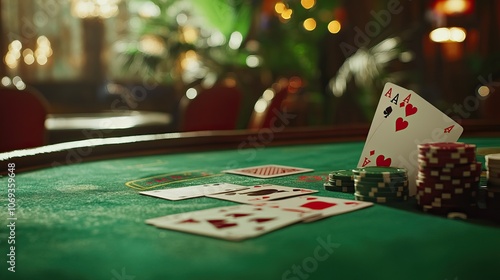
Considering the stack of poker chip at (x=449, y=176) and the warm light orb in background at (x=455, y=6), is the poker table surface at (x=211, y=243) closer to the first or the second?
the stack of poker chip at (x=449, y=176)

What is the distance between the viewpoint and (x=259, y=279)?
3.04 ft

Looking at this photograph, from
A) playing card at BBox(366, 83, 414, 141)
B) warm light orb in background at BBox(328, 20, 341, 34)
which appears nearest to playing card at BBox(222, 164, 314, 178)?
playing card at BBox(366, 83, 414, 141)

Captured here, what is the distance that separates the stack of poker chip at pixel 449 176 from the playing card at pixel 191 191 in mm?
510

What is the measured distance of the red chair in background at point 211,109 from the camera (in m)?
3.98

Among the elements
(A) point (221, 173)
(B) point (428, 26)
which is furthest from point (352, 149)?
(B) point (428, 26)

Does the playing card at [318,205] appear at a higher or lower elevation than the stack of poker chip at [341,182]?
lower

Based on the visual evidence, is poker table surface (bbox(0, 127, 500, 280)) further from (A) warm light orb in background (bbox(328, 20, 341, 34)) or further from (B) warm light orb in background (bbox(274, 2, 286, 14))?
(B) warm light orb in background (bbox(274, 2, 286, 14))

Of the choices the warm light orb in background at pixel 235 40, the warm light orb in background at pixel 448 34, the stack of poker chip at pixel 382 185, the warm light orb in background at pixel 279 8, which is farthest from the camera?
the warm light orb in background at pixel 279 8

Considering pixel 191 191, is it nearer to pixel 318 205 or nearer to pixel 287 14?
pixel 318 205

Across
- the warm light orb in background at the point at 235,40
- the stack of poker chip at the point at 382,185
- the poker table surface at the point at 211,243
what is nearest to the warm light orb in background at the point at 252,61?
the warm light orb in background at the point at 235,40

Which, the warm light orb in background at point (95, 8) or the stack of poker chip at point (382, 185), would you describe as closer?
the stack of poker chip at point (382, 185)

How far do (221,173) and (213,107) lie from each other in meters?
2.07

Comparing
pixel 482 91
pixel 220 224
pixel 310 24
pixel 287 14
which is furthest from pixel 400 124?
pixel 287 14

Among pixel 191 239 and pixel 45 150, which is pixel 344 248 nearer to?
pixel 191 239
